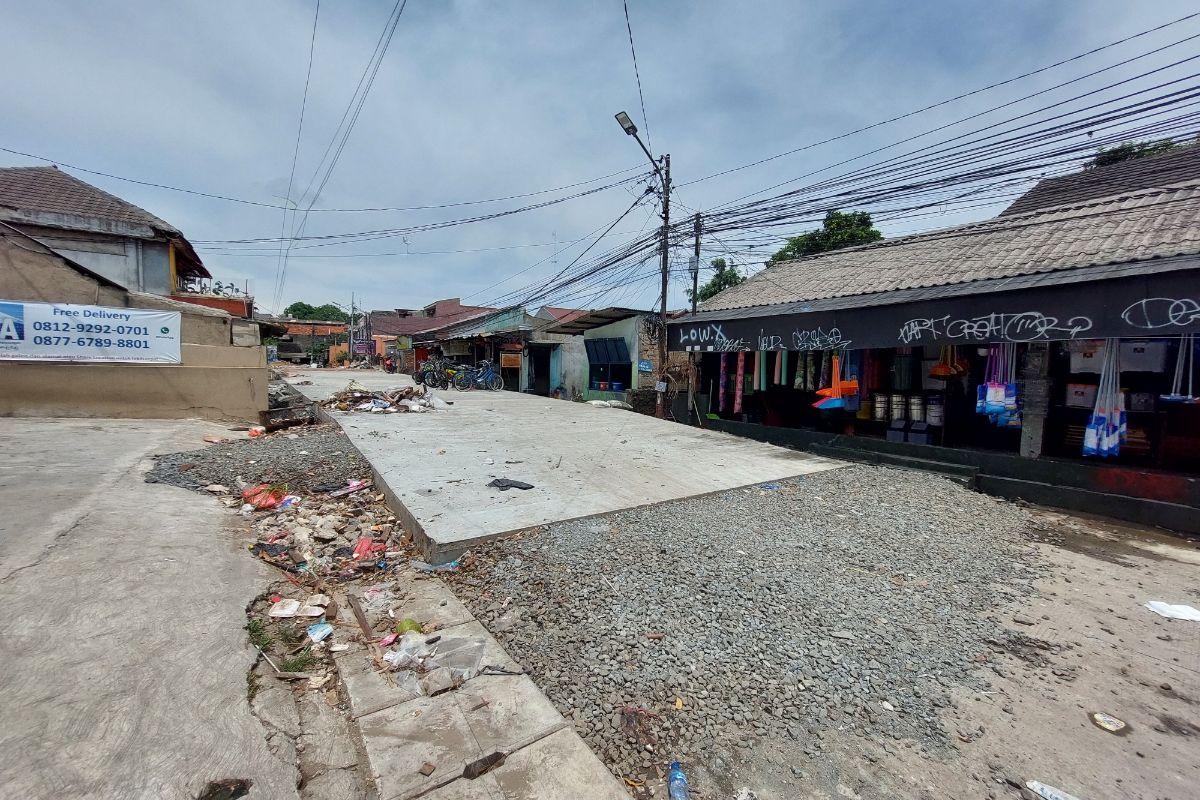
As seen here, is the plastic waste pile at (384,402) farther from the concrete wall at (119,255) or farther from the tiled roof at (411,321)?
the tiled roof at (411,321)

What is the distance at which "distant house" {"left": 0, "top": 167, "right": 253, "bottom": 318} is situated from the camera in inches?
530

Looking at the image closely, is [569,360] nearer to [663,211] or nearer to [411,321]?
[663,211]

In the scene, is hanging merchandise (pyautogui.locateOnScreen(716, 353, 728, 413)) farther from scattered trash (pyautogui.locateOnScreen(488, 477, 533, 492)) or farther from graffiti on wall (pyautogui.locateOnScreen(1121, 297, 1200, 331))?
scattered trash (pyautogui.locateOnScreen(488, 477, 533, 492))

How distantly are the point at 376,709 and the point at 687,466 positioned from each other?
5266 millimetres

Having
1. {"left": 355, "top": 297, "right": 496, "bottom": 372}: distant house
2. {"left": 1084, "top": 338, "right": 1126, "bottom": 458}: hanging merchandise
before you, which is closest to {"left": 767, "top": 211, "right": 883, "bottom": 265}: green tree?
{"left": 1084, "top": 338, "right": 1126, "bottom": 458}: hanging merchandise

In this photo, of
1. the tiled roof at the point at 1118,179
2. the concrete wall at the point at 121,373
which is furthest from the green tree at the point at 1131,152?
the concrete wall at the point at 121,373

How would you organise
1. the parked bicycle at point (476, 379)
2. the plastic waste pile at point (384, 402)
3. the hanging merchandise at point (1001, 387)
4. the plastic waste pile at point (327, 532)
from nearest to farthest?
the plastic waste pile at point (327, 532) → the hanging merchandise at point (1001, 387) → the plastic waste pile at point (384, 402) → the parked bicycle at point (476, 379)

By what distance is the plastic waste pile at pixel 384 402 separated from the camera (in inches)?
469

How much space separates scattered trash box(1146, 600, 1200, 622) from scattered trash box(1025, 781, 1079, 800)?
9.01 feet

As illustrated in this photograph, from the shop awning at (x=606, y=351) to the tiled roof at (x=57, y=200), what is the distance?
13.9 metres

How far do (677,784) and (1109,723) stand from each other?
7.28 ft

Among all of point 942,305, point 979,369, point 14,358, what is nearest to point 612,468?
point 942,305

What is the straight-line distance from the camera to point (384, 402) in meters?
12.4

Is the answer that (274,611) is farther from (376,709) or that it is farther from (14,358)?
(14,358)
